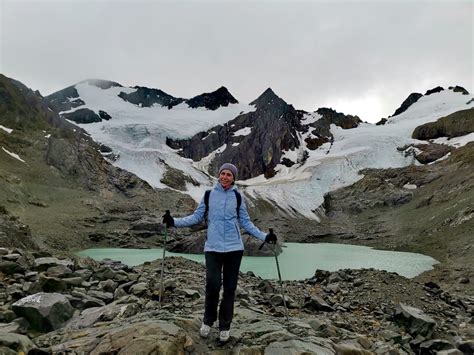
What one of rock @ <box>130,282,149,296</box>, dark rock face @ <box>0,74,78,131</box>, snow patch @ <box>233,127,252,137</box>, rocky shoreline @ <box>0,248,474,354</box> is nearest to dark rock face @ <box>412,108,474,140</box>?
snow patch @ <box>233,127,252,137</box>

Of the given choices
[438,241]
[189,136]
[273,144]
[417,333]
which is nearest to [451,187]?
[438,241]

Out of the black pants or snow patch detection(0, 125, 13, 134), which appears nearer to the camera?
the black pants

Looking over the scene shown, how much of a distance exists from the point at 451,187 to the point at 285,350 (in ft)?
281

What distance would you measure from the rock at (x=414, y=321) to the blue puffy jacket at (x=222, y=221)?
20.1ft

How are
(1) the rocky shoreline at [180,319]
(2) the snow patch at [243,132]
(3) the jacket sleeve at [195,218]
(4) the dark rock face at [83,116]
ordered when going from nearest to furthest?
(1) the rocky shoreline at [180,319] < (3) the jacket sleeve at [195,218] < (2) the snow patch at [243,132] < (4) the dark rock face at [83,116]

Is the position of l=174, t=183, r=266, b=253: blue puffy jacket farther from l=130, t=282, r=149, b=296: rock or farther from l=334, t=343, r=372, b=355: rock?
l=130, t=282, r=149, b=296: rock

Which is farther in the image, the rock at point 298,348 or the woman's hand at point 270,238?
the woman's hand at point 270,238

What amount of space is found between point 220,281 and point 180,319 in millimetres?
1170

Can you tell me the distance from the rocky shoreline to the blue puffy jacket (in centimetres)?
168

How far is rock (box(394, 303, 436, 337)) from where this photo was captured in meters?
10.9

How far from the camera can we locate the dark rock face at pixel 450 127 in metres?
150

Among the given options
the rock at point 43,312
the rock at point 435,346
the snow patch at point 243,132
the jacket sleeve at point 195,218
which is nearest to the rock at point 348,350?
the rock at point 435,346

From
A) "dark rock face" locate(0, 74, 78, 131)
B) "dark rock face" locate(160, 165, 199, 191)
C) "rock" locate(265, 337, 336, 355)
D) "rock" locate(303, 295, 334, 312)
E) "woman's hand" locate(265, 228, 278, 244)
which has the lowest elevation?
"rock" locate(303, 295, 334, 312)

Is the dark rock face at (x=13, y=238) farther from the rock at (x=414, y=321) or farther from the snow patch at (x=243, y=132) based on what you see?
the snow patch at (x=243, y=132)
